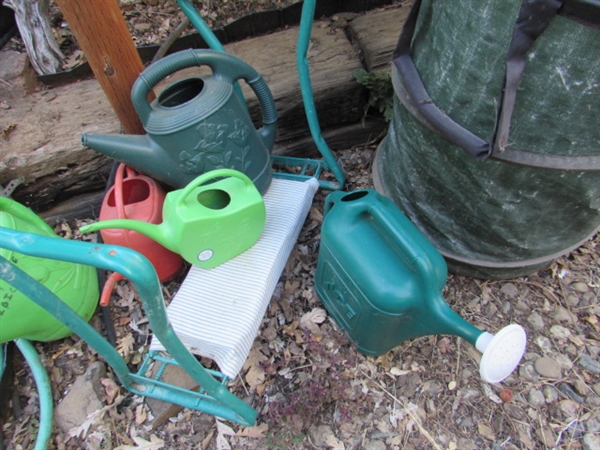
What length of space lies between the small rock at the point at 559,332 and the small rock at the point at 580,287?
22cm

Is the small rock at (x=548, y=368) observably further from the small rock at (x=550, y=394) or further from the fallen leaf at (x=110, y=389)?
the fallen leaf at (x=110, y=389)

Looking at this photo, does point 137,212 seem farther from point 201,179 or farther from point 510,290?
point 510,290

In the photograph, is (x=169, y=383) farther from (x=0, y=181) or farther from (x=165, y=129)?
(x=0, y=181)

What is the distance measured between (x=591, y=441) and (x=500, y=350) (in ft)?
2.57

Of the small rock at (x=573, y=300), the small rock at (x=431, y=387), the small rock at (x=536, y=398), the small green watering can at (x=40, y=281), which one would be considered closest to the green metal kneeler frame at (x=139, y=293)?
the small green watering can at (x=40, y=281)

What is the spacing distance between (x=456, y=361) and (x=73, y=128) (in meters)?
1.94

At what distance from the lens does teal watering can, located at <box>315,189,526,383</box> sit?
3.67ft

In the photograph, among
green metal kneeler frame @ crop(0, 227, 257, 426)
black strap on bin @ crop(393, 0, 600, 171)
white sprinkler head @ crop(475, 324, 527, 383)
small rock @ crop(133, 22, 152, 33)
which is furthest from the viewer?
small rock @ crop(133, 22, 152, 33)

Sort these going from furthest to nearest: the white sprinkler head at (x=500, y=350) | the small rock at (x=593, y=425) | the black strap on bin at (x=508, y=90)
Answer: the small rock at (x=593, y=425) → the white sprinkler head at (x=500, y=350) → the black strap on bin at (x=508, y=90)

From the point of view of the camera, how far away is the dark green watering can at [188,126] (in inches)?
57.0

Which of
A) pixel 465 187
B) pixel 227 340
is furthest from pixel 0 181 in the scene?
pixel 465 187

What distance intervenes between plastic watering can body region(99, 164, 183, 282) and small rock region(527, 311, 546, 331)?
1.51m

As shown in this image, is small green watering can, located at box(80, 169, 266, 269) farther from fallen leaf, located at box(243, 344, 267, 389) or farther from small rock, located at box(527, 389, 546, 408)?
small rock, located at box(527, 389, 546, 408)

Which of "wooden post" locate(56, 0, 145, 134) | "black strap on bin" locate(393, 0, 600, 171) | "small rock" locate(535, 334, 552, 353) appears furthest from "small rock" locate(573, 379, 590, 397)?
"wooden post" locate(56, 0, 145, 134)
